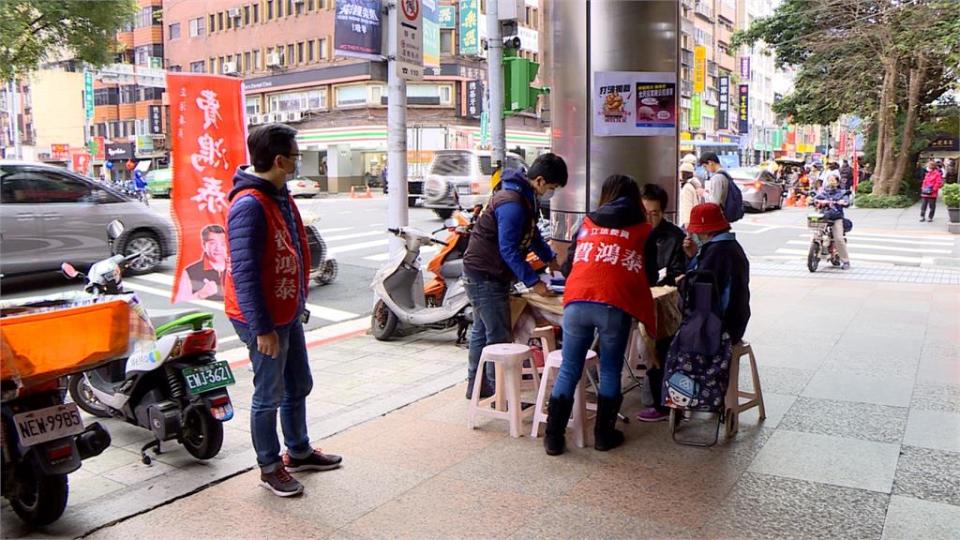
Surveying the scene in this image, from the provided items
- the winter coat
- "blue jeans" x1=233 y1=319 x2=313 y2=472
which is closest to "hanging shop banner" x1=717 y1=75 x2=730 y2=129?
the winter coat

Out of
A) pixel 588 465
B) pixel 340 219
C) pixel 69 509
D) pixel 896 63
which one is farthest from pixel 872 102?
pixel 69 509

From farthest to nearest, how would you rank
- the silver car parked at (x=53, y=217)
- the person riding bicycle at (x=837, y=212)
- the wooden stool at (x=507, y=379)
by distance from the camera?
the person riding bicycle at (x=837, y=212), the silver car parked at (x=53, y=217), the wooden stool at (x=507, y=379)

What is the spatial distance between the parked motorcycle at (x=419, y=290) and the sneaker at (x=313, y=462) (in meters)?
3.36

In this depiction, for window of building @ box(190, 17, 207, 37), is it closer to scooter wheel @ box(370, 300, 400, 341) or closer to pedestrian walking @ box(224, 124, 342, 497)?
scooter wheel @ box(370, 300, 400, 341)

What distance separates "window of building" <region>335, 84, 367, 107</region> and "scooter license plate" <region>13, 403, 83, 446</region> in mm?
43325

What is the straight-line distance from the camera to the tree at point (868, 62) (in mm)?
23312

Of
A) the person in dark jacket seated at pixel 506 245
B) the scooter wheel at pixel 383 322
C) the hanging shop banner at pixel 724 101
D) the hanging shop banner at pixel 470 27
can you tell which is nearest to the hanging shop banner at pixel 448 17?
the hanging shop banner at pixel 470 27

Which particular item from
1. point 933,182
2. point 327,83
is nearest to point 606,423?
point 933,182

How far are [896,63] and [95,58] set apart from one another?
2297 centimetres

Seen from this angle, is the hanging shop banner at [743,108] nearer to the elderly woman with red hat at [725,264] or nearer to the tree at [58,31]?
the tree at [58,31]

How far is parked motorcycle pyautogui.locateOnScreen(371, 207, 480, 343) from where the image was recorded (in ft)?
25.8

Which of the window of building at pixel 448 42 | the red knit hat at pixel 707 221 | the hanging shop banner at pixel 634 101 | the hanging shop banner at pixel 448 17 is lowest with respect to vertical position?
the red knit hat at pixel 707 221

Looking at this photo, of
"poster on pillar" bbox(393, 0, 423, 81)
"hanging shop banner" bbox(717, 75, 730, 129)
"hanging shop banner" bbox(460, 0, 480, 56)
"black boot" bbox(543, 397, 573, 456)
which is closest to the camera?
"black boot" bbox(543, 397, 573, 456)

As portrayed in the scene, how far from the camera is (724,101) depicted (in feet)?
219
